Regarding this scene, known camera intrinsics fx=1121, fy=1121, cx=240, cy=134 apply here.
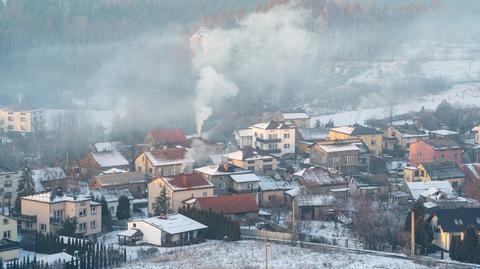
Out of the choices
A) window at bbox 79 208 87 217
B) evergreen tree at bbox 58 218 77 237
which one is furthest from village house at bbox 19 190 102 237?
evergreen tree at bbox 58 218 77 237

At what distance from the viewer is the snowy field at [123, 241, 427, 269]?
1622cm

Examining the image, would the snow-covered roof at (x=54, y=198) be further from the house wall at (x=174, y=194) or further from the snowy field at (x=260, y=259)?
the snowy field at (x=260, y=259)

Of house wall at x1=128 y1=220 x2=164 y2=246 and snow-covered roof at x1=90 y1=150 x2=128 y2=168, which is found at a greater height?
snow-covered roof at x1=90 y1=150 x2=128 y2=168

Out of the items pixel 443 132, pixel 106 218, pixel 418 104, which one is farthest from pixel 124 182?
pixel 418 104

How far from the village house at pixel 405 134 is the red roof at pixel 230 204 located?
7.87 m

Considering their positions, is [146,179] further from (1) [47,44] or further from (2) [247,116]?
(1) [47,44]

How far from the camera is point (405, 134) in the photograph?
26.9 meters

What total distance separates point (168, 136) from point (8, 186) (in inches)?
236

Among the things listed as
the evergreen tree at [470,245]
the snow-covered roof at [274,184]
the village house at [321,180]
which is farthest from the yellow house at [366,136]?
the evergreen tree at [470,245]

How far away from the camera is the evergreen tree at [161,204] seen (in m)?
19.6

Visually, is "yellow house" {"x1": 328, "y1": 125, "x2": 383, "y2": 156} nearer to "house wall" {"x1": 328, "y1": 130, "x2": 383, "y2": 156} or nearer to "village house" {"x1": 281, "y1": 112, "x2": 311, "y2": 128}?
"house wall" {"x1": 328, "y1": 130, "x2": 383, "y2": 156}

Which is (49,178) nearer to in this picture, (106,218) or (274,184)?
(106,218)

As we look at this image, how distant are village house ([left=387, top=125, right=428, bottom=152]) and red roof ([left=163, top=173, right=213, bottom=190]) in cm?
743

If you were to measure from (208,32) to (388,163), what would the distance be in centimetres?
1023
